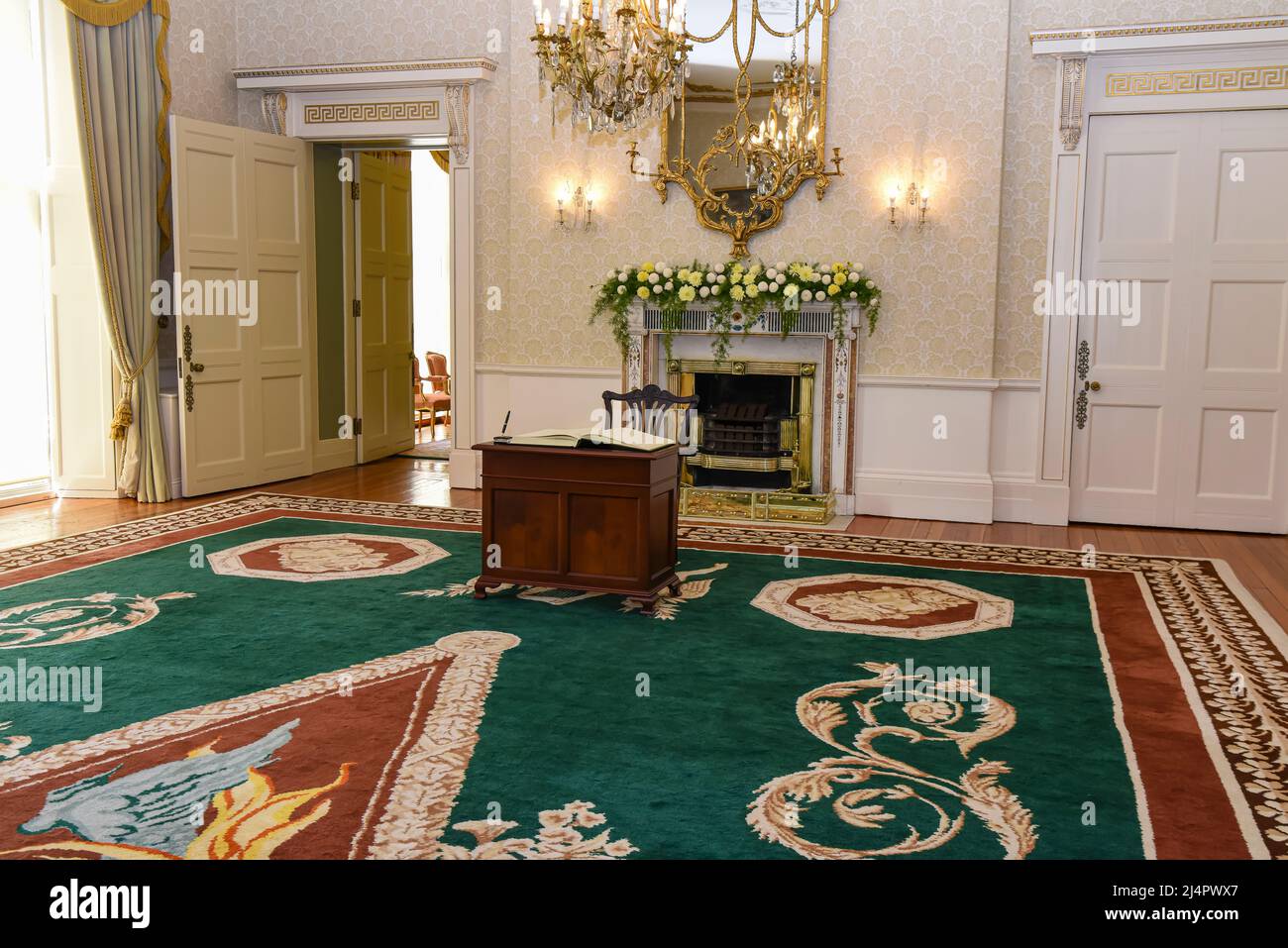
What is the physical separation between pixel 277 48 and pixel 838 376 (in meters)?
4.97

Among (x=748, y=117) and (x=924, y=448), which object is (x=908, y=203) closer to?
(x=748, y=117)

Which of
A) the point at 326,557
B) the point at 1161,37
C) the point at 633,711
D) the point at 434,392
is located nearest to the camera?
the point at 633,711

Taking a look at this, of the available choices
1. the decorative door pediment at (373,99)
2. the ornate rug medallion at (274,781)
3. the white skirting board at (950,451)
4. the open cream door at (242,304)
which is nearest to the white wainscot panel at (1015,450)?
the white skirting board at (950,451)

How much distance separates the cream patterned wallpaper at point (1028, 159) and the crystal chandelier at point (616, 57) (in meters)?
3.21

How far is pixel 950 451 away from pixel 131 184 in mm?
5606

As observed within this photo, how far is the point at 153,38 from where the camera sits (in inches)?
305

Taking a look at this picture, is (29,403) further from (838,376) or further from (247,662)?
(838,376)

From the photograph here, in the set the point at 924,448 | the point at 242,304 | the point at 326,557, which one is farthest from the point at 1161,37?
the point at 242,304

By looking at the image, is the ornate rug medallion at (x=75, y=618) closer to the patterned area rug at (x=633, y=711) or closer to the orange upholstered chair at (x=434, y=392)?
the patterned area rug at (x=633, y=711)

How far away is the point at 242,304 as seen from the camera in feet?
27.1

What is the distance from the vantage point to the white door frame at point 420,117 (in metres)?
8.38

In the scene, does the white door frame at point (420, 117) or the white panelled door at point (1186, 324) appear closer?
the white panelled door at point (1186, 324)

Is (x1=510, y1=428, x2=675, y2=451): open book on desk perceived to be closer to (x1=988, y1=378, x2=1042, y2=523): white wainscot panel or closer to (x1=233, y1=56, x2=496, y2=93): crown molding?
(x1=988, y1=378, x2=1042, y2=523): white wainscot panel
